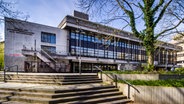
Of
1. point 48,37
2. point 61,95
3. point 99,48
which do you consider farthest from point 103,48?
point 61,95

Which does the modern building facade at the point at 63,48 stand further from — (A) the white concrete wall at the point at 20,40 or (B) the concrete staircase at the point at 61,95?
(B) the concrete staircase at the point at 61,95

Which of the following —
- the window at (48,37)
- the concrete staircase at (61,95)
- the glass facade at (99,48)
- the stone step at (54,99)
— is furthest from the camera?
the glass facade at (99,48)

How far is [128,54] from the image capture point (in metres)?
50.3

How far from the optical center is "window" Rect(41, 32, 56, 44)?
32625 mm

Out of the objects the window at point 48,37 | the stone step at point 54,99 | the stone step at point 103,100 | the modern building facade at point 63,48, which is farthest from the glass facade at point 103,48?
the stone step at point 54,99

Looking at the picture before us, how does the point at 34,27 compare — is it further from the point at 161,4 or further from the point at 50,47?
the point at 161,4

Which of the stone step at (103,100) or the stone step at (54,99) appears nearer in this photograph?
the stone step at (54,99)

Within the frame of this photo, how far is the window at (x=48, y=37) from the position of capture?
3262 centimetres

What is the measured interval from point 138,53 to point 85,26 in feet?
86.9

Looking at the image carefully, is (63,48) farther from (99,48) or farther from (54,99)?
(54,99)

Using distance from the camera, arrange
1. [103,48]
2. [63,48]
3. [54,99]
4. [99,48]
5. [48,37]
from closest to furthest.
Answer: [54,99] → [48,37] → [63,48] → [99,48] → [103,48]

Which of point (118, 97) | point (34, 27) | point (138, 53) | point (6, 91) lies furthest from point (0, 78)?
point (138, 53)

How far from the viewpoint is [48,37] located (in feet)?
109

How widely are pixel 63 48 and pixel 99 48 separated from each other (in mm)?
10523
